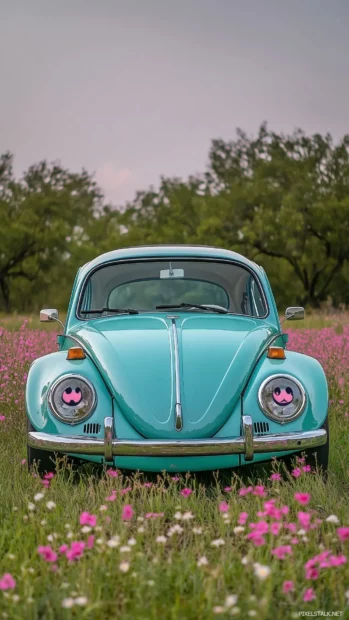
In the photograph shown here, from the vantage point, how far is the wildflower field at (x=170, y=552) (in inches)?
102

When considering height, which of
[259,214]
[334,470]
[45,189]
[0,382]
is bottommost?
[334,470]

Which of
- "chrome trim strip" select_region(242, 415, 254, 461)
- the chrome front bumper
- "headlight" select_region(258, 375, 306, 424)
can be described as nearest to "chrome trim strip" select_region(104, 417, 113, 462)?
the chrome front bumper

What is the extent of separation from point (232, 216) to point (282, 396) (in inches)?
1397

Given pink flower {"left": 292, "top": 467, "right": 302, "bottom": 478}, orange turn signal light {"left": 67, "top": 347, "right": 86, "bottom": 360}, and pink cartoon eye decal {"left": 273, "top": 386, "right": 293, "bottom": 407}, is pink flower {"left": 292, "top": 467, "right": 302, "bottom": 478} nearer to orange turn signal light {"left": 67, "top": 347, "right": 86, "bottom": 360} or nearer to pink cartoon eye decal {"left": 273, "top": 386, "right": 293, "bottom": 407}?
pink cartoon eye decal {"left": 273, "top": 386, "right": 293, "bottom": 407}

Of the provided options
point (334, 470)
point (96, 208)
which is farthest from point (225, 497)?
point (96, 208)

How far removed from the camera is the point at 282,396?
436 cm

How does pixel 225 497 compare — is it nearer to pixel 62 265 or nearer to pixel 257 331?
pixel 257 331

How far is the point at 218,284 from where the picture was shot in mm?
6133

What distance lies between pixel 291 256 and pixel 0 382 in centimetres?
3362

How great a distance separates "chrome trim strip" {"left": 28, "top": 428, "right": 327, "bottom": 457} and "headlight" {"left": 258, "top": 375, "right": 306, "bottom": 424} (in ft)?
0.42

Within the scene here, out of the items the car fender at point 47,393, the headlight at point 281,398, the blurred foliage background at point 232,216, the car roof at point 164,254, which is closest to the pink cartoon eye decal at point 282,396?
the headlight at point 281,398

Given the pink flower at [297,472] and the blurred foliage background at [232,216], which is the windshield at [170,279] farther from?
the blurred foliage background at [232,216]

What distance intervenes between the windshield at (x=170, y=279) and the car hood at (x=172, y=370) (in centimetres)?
90

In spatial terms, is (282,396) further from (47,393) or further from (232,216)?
(232,216)
